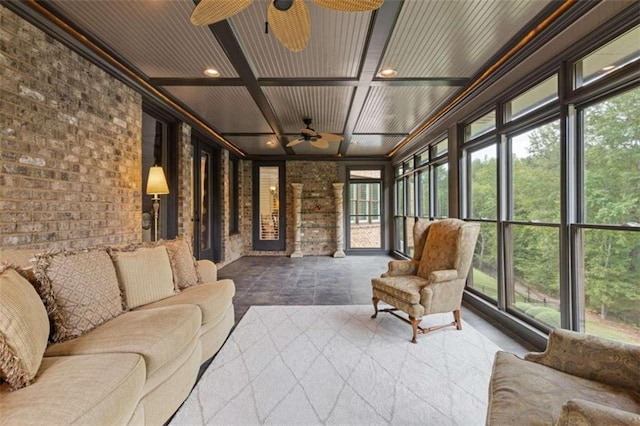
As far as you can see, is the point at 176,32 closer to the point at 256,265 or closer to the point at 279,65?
the point at 279,65

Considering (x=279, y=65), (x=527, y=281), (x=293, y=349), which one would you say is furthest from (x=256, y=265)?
(x=527, y=281)

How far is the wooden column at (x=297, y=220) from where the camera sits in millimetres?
7445

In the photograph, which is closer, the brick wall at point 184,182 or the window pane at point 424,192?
the brick wall at point 184,182

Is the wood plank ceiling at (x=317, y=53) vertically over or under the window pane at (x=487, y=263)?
over

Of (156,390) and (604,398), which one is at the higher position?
(604,398)

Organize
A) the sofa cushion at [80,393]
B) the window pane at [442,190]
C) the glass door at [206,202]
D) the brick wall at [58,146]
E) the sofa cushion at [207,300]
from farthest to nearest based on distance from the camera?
the glass door at [206,202]
the window pane at [442,190]
the sofa cushion at [207,300]
the brick wall at [58,146]
the sofa cushion at [80,393]

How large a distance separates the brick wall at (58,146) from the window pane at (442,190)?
4.46 meters

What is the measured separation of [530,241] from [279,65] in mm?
3131

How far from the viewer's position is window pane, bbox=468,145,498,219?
3340 millimetres

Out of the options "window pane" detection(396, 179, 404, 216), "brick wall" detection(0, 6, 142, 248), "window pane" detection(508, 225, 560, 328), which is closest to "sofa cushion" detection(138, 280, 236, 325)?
"brick wall" detection(0, 6, 142, 248)

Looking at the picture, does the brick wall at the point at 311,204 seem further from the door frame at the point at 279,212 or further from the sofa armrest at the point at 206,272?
the sofa armrest at the point at 206,272

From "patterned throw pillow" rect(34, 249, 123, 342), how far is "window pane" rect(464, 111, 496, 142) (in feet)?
13.3

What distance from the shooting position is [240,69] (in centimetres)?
292

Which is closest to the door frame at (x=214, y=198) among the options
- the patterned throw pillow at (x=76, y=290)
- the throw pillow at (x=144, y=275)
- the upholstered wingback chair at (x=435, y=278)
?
the throw pillow at (x=144, y=275)
